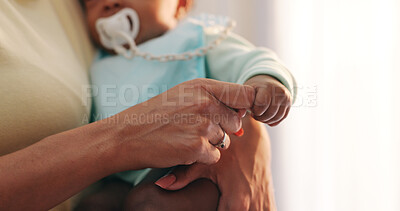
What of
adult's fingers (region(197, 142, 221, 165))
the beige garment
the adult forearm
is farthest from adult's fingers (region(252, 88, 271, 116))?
the beige garment

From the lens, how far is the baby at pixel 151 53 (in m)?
0.93

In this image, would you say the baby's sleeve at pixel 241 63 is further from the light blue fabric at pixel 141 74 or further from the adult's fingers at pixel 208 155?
the adult's fingers at pixel 208 155

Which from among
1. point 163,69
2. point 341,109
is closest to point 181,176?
point 163,69

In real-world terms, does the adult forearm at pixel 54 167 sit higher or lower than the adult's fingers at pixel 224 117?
lower

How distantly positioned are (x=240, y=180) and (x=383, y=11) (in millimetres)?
861

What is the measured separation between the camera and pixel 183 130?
65 cm

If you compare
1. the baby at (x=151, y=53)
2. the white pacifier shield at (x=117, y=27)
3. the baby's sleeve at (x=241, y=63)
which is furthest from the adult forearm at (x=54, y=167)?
the white pacifier shield at (x=117, y=27)

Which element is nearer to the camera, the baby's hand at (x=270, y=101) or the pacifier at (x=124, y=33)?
the baby's hand at (x=270, y=101)

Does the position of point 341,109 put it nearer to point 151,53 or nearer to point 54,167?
point 151,53

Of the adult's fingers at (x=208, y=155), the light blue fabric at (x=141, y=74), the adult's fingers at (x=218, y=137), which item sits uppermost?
the light blue fabric at (x=141, y=74)

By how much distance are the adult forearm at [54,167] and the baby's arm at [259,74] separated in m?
0.29

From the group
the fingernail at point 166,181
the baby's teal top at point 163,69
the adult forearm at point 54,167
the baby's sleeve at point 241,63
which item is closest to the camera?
the adult forearm at point 54,167

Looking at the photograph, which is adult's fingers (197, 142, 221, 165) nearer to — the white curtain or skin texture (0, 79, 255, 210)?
skin texture (0, 79, 255, 210)

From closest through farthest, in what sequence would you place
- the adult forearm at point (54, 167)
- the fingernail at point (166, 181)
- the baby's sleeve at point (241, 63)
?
the adult forearm at point (54, 167) → the fingernail at point (166, 181) → the baby's sleeve at point (241, 63)
